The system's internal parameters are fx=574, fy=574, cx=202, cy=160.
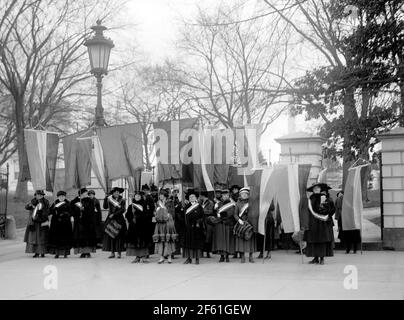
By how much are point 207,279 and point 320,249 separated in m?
3.35

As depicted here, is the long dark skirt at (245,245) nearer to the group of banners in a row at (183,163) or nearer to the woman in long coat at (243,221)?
the woman in long coat at (243,221)

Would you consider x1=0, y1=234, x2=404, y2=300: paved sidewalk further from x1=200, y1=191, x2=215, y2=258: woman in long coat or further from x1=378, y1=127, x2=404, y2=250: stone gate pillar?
x1=378, y1=127, x2=404, y2=250: stone gate pillar

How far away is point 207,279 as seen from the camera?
34.4ft

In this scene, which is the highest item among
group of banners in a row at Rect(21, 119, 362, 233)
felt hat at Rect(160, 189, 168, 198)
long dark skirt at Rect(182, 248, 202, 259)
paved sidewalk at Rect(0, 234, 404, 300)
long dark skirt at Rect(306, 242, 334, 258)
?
group of banners in a row at Rect(21, 119, 362, 233)

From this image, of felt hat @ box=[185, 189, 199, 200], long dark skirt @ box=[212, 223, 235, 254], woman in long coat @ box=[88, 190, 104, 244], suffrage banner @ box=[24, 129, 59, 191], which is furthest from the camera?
woman in long coat @ box=[88, 190, 104, 244]

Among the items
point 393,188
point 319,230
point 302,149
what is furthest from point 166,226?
point 302,149

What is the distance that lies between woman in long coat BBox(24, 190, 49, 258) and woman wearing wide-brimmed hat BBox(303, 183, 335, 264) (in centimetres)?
667

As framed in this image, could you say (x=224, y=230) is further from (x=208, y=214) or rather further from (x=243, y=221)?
(x=208, y=214)

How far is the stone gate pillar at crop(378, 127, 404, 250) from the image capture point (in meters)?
14.9

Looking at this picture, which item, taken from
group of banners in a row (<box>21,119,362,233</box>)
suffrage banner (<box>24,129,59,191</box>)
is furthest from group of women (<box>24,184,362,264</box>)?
suffrage banner (<box>24,129,59,191</box>)

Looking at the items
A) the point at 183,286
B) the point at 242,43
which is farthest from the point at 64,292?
the point at 242,43
